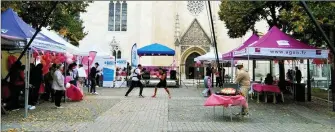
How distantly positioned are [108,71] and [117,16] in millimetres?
18354

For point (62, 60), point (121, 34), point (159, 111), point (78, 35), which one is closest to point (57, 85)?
point (159, 111)

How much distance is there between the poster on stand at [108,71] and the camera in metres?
27.7

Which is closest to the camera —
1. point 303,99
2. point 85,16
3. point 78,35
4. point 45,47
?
point 45,47

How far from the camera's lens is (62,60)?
18.5m

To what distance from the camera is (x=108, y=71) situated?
28125 millimetres

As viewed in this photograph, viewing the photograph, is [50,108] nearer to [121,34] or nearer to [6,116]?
[6,116]

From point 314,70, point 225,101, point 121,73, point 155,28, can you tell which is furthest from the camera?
point 155,28

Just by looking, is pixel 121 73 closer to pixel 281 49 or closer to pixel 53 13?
pixel 53 13

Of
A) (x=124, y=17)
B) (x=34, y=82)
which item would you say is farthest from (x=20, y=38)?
(x=124, y=17)

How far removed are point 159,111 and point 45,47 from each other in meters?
4.36

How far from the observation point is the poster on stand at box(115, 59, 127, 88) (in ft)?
95.6

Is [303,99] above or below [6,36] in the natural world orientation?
below

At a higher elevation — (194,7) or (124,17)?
(194,7)

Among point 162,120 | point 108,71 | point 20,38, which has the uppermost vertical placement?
point 20,38
